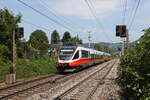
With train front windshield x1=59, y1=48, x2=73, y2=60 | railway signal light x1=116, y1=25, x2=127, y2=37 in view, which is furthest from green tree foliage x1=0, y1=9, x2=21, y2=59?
railway signal light x1=116, y1=25, x2=127, y2=37

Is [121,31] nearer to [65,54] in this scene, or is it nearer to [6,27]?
[65,54]

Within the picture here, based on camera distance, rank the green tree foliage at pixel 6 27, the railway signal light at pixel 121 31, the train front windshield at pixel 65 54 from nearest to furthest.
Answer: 1. the railway signal light at pixel 121 31
2. the train front windshield at pixel 65 54
3. the green tree foliage at pixel 6 27

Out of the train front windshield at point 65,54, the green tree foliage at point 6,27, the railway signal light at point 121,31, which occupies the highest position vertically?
the green tree foliage at point 6,27

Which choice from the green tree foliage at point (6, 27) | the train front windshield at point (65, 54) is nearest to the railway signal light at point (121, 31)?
the train front windshield at point (65, 54)

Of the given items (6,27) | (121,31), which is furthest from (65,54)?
(6,27)

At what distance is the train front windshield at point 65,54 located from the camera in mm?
24953

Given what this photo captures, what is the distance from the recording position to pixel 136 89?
306 inches

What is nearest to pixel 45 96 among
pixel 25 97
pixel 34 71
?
pixel 25 97

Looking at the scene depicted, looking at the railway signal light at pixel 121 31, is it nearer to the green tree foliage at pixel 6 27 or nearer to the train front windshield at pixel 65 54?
the train front windshield at pixel 65 54

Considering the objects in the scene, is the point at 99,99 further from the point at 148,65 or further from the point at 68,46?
the point at 68,46

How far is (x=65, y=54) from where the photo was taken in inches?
992

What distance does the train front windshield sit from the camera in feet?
81.9

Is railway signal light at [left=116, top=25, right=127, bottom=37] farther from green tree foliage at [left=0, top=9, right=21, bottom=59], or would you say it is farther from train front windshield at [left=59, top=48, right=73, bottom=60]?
green tree foliage at [left=0, top=9, right=21, bottom=59]

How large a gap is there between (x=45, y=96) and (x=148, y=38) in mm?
6794
